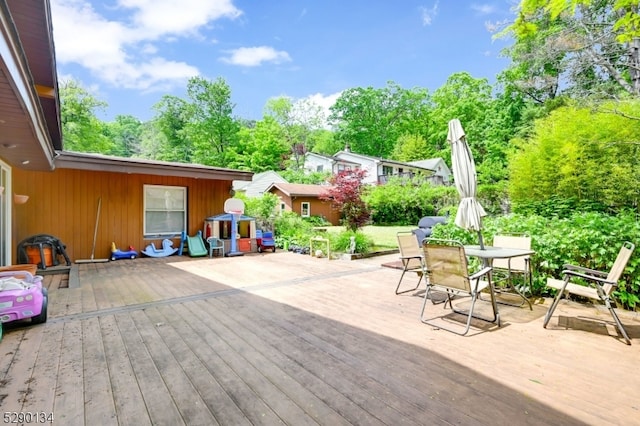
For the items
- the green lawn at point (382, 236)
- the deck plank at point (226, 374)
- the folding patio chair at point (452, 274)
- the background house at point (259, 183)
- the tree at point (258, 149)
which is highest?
the tree at point (258, 149)

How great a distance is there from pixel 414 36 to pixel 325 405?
19.1 meters

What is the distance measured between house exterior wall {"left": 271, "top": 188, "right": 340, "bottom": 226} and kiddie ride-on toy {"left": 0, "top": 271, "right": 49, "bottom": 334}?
15.8 m

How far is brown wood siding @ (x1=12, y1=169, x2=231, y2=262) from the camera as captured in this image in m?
7.20

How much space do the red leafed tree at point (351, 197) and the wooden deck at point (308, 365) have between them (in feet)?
17.5

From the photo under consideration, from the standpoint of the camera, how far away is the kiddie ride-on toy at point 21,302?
10.3ft

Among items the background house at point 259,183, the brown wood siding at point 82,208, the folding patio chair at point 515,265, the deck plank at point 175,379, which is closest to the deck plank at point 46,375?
the deck plank at point 175,379

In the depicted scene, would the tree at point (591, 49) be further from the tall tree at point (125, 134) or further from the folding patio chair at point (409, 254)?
the tall tree at point (125, 134)

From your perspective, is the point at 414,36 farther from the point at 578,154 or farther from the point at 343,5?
the point at 578,154

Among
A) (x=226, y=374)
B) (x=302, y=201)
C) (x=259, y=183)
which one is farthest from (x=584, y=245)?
(x=259, y=183)

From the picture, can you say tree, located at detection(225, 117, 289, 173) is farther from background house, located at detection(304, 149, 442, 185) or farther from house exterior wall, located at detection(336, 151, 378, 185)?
house exterior wall, located at detection(336, 151, 378, 185)

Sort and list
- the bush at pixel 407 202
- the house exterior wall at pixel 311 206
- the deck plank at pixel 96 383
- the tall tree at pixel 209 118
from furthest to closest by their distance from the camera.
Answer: the tall tree at pixel 209 118
the bush at pixel 407 202
the house exterior wall at pixel 311 206
the deck plank at pixel 96 383

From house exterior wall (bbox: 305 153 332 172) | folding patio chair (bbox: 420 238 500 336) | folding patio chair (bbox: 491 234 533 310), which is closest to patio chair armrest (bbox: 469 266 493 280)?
folding patio chair (bbox: 420 238 500 336)

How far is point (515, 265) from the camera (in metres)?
4.43

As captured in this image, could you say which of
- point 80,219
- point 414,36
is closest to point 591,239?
point 80,219
